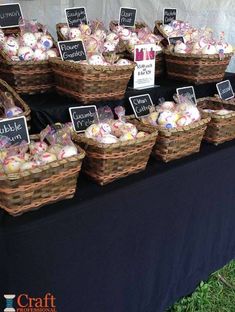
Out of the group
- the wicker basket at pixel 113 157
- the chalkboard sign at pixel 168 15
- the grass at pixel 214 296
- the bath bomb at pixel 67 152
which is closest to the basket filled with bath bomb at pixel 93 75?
the wicker basket at pixel 113 157

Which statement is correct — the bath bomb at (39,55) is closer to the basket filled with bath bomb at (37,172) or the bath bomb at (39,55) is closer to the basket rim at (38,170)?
the basket filled with bath bomb at (37,172)

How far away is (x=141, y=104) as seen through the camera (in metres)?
1.55

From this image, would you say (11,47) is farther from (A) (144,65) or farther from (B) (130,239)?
(B) (130,239)

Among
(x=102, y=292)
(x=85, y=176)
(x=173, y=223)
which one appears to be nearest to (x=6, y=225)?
(x=85, y=176)

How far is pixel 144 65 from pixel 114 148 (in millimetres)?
673

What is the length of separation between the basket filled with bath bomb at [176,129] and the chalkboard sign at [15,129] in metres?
0.45

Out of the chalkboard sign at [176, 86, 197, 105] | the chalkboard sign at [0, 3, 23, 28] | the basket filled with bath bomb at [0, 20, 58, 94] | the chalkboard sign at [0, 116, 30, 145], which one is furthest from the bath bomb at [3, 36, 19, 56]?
the chalkboard sign at [176, 86, 197, 105]

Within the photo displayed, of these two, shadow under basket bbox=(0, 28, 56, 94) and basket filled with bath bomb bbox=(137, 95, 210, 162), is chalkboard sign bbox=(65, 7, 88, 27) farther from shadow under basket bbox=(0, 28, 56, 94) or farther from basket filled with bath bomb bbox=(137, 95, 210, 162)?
basket filled with bath bomb bbox=(137, 95, 210, 162)

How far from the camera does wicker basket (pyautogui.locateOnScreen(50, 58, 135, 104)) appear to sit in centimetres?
137

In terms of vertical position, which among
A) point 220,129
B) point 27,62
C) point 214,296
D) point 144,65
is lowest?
point 214,296

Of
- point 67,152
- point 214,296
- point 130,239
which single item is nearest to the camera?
point 67,152

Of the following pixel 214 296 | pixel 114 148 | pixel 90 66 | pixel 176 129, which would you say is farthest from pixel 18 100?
pixel 214 296

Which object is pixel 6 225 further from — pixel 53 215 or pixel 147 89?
pixel 147 89

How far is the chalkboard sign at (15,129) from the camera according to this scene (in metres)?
1.17
